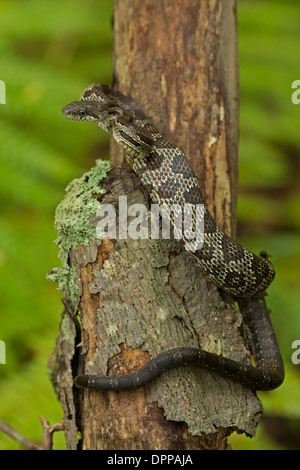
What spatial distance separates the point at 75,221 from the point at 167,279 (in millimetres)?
730

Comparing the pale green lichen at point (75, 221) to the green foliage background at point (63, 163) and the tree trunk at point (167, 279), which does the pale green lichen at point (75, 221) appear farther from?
the green foliage background at point (63, 163)

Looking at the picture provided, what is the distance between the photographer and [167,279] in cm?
335

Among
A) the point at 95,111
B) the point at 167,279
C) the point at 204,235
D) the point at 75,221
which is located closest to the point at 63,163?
the point at 95,111

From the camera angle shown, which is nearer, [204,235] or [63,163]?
[204,235]

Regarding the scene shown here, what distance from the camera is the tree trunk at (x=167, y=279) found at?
3.00 meters

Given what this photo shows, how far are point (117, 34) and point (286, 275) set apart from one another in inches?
152

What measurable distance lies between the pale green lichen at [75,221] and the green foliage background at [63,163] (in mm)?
1645

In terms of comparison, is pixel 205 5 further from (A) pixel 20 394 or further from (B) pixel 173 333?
(A) pixel 20 394

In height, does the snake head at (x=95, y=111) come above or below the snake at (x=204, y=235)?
above

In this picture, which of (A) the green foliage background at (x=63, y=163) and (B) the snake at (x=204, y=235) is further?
(A) the green foliage background at (x=63, y=163)

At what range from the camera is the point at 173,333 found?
3.16 m

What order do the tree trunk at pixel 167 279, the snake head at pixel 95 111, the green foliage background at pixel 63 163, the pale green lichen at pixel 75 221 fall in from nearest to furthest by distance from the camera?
the tree trunk at pixel 167 279, the pale green lichen at pixel 75 221, the snake head at pixel 95 111, the green foliage background at pixel 63 163

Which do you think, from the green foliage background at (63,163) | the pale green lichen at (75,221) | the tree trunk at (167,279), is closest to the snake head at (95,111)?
the tree trunk at (167,279)

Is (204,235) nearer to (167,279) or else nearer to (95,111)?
(167,279)
